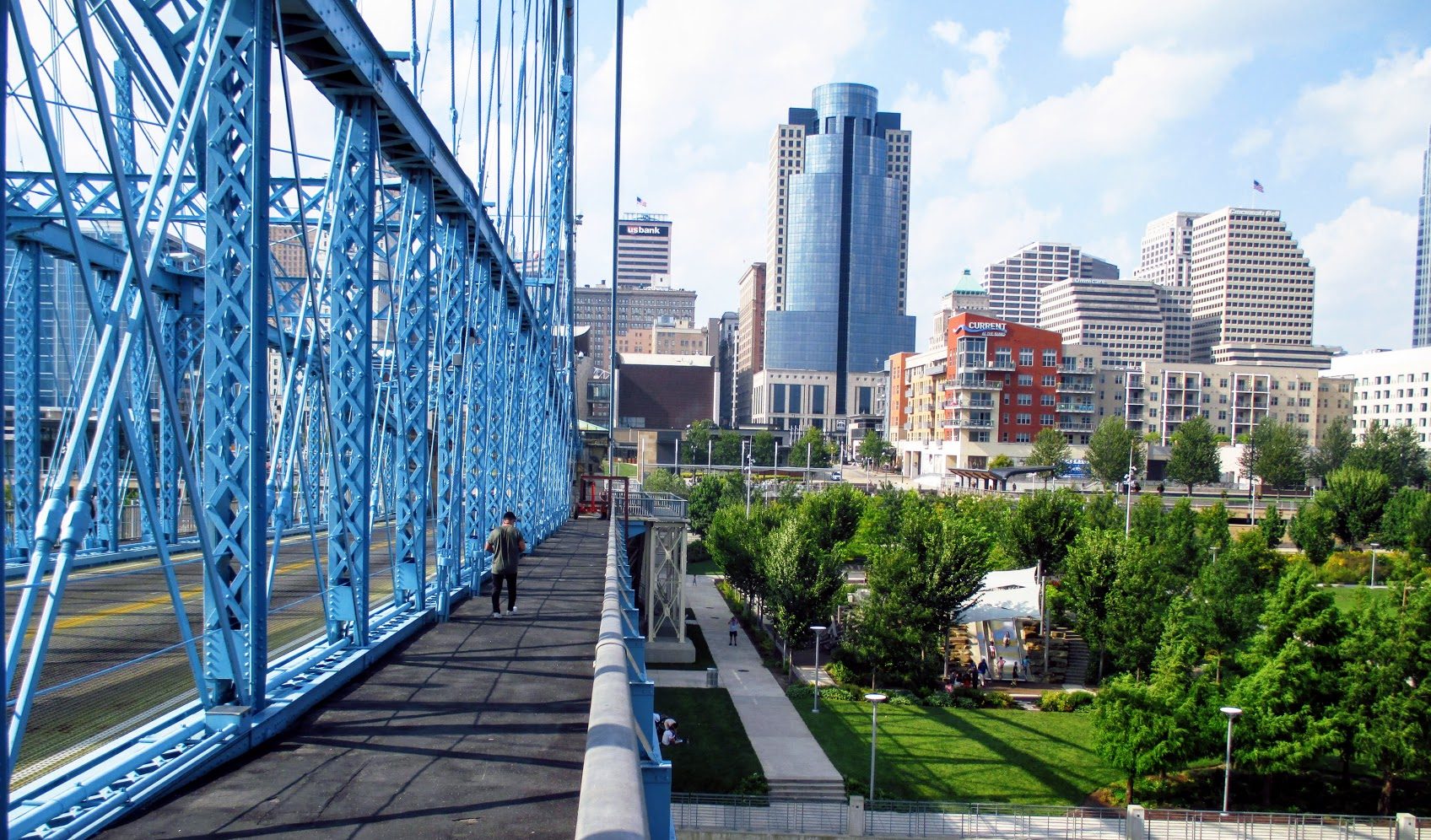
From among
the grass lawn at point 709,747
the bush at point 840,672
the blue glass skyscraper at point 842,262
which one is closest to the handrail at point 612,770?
the grass lawn at point 709,747

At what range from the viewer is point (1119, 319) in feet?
602

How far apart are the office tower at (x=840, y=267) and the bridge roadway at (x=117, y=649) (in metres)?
135

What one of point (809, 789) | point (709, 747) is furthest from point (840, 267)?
point (809, 789)

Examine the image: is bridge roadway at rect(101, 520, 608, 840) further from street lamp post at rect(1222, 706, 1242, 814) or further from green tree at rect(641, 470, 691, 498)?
green tree at rect(641, 470, 691, 498)

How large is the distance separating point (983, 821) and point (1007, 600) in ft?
44.8

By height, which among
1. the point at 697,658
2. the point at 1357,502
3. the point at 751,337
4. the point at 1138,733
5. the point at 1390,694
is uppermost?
the point at 751,337

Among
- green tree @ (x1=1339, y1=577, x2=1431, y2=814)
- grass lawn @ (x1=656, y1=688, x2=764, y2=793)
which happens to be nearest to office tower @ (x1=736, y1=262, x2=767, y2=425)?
grass lawn @ (x1=656, y1=688, x2=764, y2=793)

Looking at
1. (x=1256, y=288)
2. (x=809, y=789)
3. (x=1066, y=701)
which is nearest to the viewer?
(x=809, y=789)

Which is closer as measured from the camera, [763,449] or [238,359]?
[238,359]

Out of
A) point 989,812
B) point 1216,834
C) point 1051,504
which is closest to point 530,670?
point 989,812

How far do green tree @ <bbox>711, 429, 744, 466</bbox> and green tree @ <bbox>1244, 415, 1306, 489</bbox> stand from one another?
49903 millimetres

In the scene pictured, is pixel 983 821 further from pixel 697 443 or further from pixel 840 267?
pixel 840 267

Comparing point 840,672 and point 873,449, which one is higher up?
point 873,449

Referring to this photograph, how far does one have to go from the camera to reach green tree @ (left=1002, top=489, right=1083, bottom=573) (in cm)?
4259
